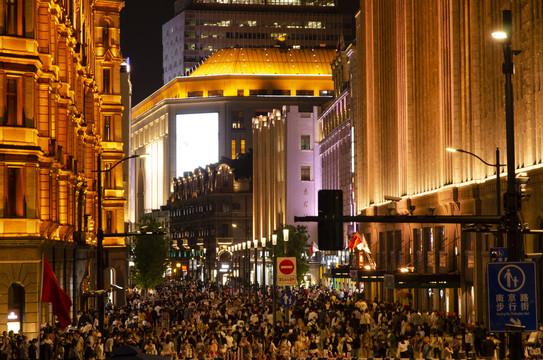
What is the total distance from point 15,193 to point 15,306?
13.6 ft

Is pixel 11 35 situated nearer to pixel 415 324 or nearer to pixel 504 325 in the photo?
pixel 415 324

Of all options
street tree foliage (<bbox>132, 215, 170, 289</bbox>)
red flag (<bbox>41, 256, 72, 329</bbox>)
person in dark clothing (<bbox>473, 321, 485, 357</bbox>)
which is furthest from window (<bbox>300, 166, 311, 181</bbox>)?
red flag (<bbox>41, 256, 72, 329</bbox>)

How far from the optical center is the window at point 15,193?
37.1 meters

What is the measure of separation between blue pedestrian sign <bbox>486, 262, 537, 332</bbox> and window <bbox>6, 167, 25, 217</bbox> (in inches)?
989

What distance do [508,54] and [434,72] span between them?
151ft

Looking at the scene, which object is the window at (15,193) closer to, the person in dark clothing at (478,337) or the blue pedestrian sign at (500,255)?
the person in dark clothing at (478,337)

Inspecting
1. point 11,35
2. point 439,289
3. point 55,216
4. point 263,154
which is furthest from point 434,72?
point 263,154

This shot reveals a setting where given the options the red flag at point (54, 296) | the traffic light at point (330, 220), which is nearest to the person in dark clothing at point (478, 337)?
the red flag at point (54, 296)

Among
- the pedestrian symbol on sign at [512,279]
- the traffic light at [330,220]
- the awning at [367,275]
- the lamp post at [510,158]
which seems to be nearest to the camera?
the pedestrian symbol on sign at [512,279]

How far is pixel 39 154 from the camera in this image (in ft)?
125

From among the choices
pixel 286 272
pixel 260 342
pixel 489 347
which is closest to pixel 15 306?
pixel 260 342

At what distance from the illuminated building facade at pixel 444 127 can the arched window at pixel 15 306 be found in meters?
22.1

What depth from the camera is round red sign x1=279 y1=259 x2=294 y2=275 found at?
37531 millimetres

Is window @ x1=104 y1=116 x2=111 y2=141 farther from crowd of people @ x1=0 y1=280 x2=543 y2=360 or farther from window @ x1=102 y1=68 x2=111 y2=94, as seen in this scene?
crowd of people @ x1=0 y1=280 x2=543 y2=360
